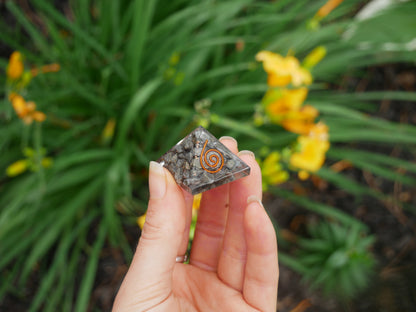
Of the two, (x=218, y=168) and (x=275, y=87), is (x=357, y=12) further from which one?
(x=218, y=168)

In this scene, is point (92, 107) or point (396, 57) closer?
point (92, 107)

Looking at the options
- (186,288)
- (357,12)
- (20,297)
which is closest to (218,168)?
(186,288)

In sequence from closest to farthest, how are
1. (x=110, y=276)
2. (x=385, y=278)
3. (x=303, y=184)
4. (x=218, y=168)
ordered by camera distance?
(x=218, y=168), (x=110, y=276), (x=385, y=278), (x=303, y=184)

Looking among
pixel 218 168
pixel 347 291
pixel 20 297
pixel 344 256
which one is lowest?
pixel 347 291

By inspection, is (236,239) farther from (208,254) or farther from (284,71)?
(284,71)

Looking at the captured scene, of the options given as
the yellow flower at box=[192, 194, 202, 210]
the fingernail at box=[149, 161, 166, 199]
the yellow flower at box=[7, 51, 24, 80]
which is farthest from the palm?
the yellow flower at box=[7, 51, 24, 80]

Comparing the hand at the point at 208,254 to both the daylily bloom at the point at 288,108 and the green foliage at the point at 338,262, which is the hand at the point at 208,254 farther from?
the green foliage at the point at 338,262

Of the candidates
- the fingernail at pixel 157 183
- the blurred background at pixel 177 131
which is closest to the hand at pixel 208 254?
the fingernail at pixel 157 183
